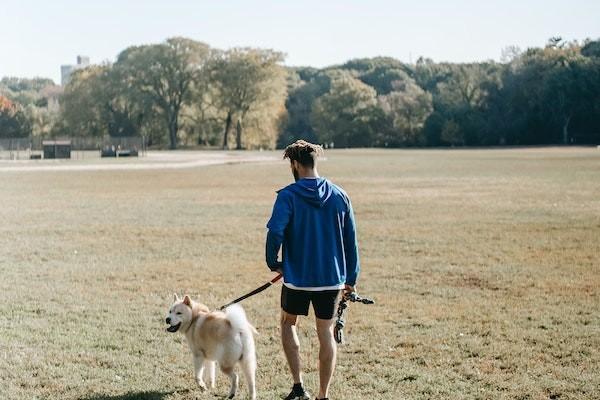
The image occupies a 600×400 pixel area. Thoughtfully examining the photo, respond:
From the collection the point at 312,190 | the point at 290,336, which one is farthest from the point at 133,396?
the point at 312,190

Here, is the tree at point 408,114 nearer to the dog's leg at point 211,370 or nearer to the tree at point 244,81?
the tree at point 244,81

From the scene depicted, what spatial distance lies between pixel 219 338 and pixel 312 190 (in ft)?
4.53

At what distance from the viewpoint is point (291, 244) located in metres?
4.96

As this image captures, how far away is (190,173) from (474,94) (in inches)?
2450

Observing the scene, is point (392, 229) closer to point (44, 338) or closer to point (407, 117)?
point (44, 338)

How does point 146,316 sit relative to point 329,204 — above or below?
below

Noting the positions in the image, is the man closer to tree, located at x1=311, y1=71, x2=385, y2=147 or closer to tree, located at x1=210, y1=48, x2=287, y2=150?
tree, located at x1=210, y1=48, x2=287, y2=150

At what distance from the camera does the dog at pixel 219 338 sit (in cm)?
516

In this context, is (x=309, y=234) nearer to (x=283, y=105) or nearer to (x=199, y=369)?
(x=199, y=369)

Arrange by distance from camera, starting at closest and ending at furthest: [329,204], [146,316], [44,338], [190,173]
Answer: [329,204] < [44,338] < [146,316] < [190,173]

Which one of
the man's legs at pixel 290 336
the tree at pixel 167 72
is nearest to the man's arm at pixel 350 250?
the man's legs at pixel 290 336

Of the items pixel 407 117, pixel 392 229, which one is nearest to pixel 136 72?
pixel 407 117

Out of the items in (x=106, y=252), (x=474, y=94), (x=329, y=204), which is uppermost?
(x=474, y=94)

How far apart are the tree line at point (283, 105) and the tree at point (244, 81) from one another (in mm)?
116
